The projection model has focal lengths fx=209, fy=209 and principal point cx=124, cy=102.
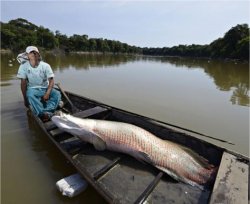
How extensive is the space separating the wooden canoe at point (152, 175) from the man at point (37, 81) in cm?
171

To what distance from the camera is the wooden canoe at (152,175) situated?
274cm

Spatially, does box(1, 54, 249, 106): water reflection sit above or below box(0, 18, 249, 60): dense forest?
below

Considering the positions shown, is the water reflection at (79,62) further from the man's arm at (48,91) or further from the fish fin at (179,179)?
the fish fin at (179,179)

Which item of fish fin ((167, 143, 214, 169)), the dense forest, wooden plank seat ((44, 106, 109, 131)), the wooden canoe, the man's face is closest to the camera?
the wooden canoe

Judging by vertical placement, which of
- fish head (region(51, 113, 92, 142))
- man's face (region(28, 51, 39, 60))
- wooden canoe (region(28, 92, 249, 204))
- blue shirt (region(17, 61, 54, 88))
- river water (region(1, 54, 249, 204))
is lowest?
river water (region(1, 54, 249, 204))

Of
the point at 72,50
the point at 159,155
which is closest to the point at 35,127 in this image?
the point at 159,155

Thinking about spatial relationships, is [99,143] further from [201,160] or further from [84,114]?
[201,160]

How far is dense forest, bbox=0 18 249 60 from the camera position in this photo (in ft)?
189

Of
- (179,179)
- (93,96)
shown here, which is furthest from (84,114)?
(93,96)

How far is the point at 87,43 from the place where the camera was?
9125 cm

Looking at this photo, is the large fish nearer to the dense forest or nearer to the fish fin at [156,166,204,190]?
the fish fin at [156,166,204,190]

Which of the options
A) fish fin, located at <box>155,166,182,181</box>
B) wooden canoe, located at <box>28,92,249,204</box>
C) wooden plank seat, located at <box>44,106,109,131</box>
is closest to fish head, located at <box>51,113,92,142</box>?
wooden canoe, located at <box>28,92,249,204</box>

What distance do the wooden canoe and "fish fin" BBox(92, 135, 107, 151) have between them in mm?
142

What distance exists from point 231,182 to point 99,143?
2.17 m
